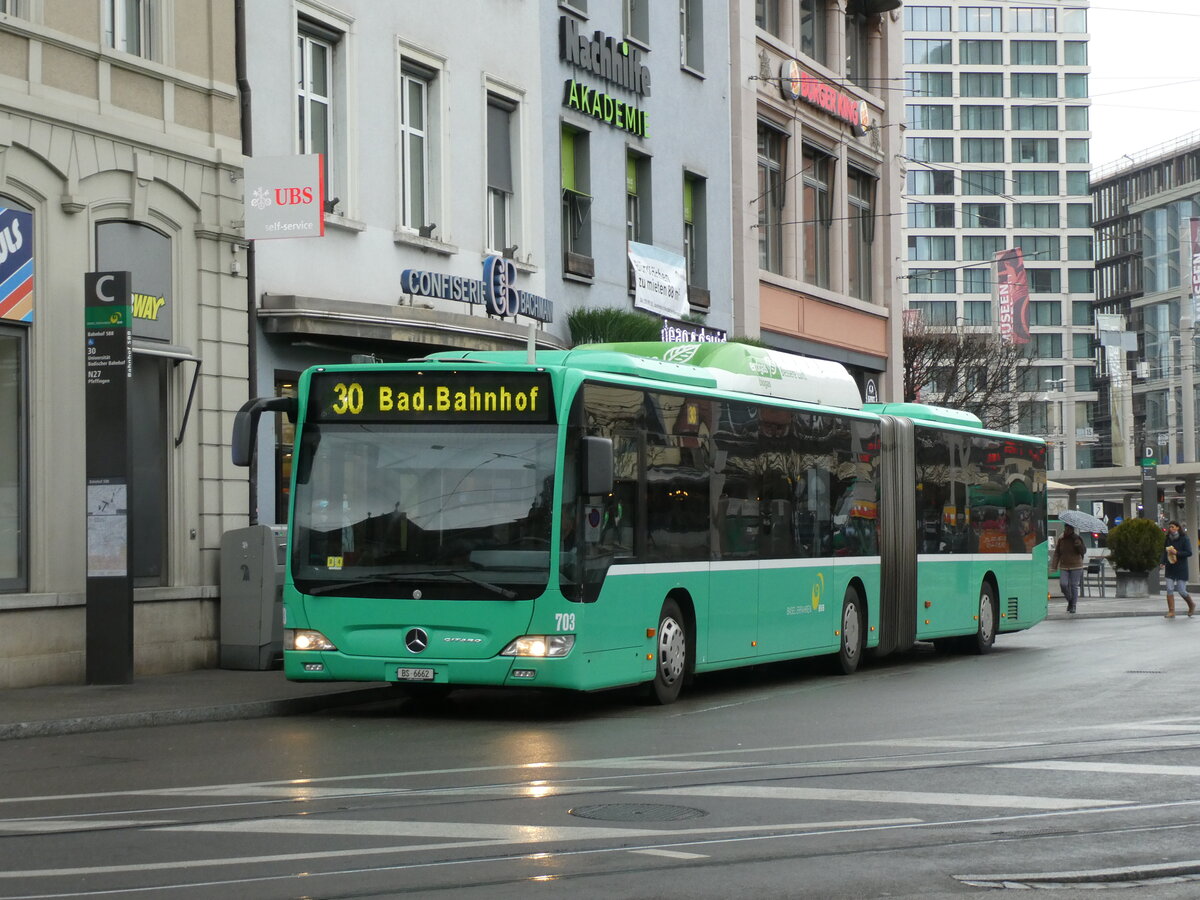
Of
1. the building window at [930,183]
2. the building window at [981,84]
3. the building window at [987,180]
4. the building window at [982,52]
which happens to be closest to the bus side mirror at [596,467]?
the building window at [930,183]

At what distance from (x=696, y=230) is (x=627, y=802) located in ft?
77.3

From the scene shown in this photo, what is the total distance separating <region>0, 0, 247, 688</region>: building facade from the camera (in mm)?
17328

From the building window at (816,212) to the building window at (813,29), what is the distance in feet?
6.71

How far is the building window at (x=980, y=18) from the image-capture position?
135 metres

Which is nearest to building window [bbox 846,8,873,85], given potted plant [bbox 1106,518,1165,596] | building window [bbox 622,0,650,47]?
building window [bbox 622,0,650,47]

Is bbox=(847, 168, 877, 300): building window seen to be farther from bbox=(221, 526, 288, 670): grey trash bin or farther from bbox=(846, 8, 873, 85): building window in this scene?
bbox=(221, 526, 288, 670): grey trash bin

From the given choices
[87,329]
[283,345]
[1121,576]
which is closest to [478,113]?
[283,345]

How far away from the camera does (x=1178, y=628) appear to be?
29078 mm

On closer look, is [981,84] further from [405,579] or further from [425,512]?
[405,579]

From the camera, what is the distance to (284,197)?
19.4 m

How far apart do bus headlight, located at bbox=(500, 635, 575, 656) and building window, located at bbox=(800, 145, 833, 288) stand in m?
23.1

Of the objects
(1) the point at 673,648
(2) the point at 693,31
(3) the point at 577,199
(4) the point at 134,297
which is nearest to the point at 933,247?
(2) the point at 693,31

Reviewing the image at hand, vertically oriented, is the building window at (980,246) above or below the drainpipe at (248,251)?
above

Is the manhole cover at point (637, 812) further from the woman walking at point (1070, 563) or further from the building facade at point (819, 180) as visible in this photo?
the woman walking at point (1070, 563)
